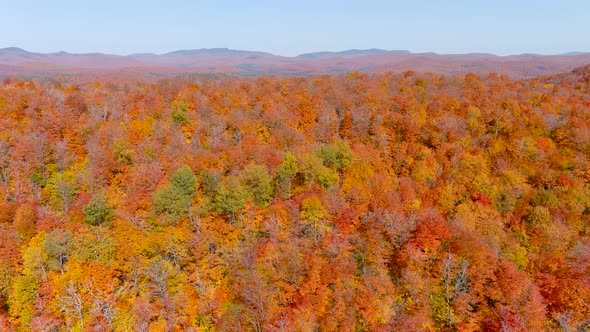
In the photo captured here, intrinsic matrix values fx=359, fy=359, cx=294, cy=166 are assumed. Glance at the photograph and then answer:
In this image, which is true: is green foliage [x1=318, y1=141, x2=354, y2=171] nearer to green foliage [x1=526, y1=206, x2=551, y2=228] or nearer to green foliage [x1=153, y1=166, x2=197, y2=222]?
green foliage [x1=153, y1=166, x2=197, y2=222]

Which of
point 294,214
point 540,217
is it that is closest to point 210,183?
point 294,214

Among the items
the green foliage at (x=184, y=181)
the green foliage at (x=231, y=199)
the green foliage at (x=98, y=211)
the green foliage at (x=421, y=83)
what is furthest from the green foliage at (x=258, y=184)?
the green foliage at (x=421, y=83)

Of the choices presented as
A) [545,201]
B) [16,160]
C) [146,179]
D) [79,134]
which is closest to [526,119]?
[545,201]

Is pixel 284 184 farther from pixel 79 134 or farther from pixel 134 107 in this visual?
pixel 134 107

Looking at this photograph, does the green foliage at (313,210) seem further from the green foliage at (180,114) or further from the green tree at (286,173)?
the green foliage at (180,114)

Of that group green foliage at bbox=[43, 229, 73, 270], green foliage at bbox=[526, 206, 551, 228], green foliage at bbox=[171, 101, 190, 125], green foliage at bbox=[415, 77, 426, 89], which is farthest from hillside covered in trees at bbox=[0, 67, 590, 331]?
green foliage at bbox=[415, 77, 426, 89]

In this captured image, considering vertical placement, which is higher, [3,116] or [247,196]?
[3,116]
